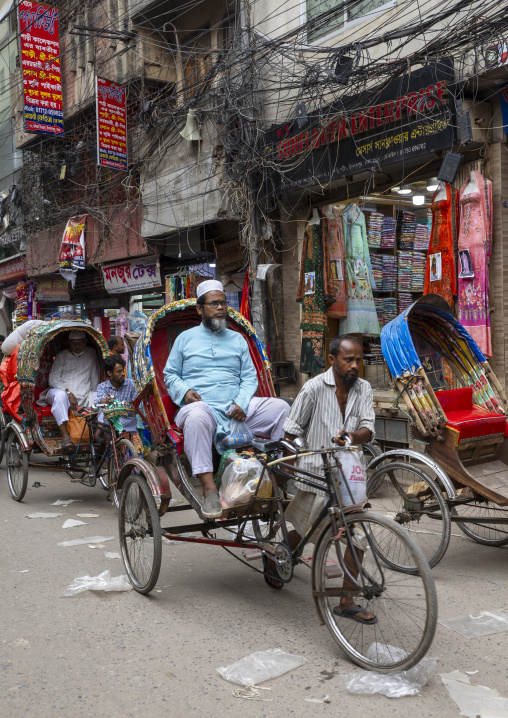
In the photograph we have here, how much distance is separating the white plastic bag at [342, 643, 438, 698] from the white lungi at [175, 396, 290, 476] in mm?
1541

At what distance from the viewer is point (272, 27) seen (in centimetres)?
1014

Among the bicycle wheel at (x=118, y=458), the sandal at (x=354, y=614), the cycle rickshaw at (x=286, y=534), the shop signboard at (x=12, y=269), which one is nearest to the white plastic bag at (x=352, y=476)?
the cycle rickshaw at (x=286, y=534)

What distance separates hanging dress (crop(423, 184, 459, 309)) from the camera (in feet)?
24.6

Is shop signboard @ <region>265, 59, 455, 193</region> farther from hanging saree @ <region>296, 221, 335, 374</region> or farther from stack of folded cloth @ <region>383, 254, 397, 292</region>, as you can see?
stack of folded cloth @ <region>383, 254, 397, 292</region>

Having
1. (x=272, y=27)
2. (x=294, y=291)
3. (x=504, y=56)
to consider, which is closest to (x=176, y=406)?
(x=504, y=56)

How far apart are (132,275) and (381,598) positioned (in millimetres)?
11782

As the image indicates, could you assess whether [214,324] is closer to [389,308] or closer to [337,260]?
[337,260]

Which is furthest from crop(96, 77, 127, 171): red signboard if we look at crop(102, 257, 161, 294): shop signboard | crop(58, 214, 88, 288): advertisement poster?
crop(58, 214, 88, 288): advertisement poster

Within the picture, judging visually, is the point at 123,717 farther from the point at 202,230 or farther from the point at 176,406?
the point at 202,230

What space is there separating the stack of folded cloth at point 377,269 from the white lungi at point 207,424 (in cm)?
547

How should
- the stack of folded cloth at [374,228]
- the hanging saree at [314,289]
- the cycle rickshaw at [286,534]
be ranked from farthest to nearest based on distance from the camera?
1. the stack of folded cloth at [374,228]
2. the hanging saree at [314,289]
3. the cycle rickshaw at [286,534]

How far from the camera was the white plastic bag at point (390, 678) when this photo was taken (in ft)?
10.2

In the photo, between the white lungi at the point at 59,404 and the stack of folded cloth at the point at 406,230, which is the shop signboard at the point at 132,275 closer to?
the stack of folded cloth at the point at 406,230

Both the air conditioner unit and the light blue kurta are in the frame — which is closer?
the light blue kurta
